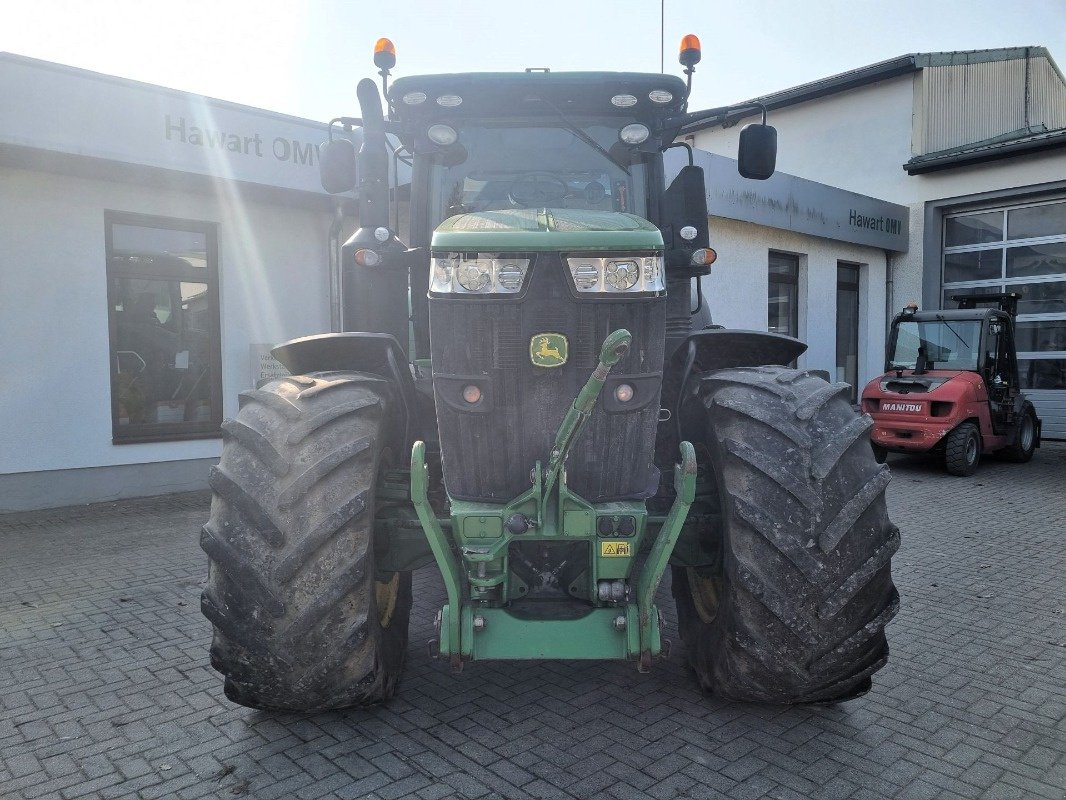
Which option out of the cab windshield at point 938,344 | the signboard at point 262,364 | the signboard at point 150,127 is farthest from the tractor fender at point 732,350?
the cab windshield at point 938,344

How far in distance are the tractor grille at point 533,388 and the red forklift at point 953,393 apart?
834 centimetres

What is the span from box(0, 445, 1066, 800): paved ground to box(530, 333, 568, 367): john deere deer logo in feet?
4.71

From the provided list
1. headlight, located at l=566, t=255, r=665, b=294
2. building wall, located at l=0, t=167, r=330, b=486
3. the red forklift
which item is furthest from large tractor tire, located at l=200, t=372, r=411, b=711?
the red forklift

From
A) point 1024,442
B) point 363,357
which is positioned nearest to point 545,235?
point 363,357

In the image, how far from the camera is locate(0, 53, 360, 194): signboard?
7180mm

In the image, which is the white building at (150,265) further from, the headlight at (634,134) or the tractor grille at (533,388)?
the tractor grille at (533,388)

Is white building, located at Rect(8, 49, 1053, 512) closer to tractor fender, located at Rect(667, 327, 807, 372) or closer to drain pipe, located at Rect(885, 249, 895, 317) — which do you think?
drain pipe, located at Rect(885, 249, 895, 317)

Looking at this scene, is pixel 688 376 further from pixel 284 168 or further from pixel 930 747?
pixel 284 168

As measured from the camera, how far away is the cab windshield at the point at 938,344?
11.3 m

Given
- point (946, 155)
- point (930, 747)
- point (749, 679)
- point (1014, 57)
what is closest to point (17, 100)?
point (749, 679)

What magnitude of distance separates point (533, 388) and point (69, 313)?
6854mm

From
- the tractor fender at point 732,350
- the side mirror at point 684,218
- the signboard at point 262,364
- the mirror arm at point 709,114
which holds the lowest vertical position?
the signboard at point 262,364

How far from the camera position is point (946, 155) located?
601 inches

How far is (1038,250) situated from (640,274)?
48.8 feet
